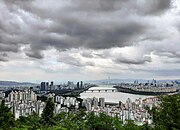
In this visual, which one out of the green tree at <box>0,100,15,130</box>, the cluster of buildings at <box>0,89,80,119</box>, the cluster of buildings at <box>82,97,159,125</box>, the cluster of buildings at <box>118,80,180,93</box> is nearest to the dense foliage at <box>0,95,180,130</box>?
the green tree at <box>0,100,15,130</box>

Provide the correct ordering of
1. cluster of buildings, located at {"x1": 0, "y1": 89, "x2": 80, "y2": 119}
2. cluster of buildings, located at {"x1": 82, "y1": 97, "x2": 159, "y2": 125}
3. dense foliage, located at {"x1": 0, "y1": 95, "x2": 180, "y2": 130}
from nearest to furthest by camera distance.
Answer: dense foliage, located at {"x1": 0, "y1": 95, "x2": 180, "y2": 130}
cluster of buildings, located at {"x1": 82, "y1": 97, "x2": 159, "y2": 125}
cluster of buildings, located at {"x1": 0, "y1": 89, "x2": 80, "y2": 119}

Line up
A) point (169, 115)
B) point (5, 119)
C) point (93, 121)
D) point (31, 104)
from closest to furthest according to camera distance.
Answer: point (169, 115) < point (5, 119) < point (93, 121) < point (31, 104)

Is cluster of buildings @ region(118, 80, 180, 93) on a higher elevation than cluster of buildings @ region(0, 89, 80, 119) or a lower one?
higher

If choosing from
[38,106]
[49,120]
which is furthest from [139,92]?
[49,120]

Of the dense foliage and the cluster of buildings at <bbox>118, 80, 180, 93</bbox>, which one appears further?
the cluster of buildings at <bbox>118, 80, 180, 93</bbox>

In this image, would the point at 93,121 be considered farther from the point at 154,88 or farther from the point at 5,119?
the point at 154,88

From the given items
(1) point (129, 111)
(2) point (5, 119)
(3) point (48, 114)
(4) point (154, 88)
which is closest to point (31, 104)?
(1) point (129, 111)

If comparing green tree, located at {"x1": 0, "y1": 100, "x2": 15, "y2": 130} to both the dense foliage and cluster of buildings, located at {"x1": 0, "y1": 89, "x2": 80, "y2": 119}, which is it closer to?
the dense foliage

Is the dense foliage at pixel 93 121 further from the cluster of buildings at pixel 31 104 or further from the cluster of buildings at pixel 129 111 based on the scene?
the cluster of buildings at pixel 31 104

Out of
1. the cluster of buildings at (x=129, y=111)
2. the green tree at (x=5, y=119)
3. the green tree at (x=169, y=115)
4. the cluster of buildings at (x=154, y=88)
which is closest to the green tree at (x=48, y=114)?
the green tree at (x=5, y=119)
